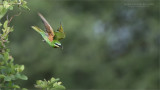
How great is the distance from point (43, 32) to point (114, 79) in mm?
12883

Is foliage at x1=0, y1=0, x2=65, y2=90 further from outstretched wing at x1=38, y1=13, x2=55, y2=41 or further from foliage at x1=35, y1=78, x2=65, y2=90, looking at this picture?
outstretched wing at x1=38, y1=13, x2=55, y2=41

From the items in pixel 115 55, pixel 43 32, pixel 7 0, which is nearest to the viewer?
pixel 43 32

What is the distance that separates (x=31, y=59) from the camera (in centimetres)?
1423

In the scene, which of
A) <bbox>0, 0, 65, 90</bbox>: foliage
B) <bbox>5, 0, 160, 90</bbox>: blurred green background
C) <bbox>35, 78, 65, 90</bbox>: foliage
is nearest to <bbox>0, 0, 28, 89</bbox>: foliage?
<bbox>0, 0, 65, 90</bbox>: foliage

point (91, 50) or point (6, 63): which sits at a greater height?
point (91, 50)

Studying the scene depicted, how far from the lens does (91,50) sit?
14.5 metres

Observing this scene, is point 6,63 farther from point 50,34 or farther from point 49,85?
point 50,34

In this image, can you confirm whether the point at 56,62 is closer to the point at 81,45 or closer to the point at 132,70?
the point at 81,45

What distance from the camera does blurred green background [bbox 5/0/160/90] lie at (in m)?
14.1

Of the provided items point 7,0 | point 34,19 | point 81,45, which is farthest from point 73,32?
point 7,0

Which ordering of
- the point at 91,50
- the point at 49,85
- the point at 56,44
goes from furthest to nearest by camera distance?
the point at 91,50 → the point at 49,85 → the point at 56,44

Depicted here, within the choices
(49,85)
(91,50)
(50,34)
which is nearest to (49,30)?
(50,34)

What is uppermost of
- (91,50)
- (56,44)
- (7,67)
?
(91,50)

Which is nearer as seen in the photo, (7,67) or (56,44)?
(56,44)
